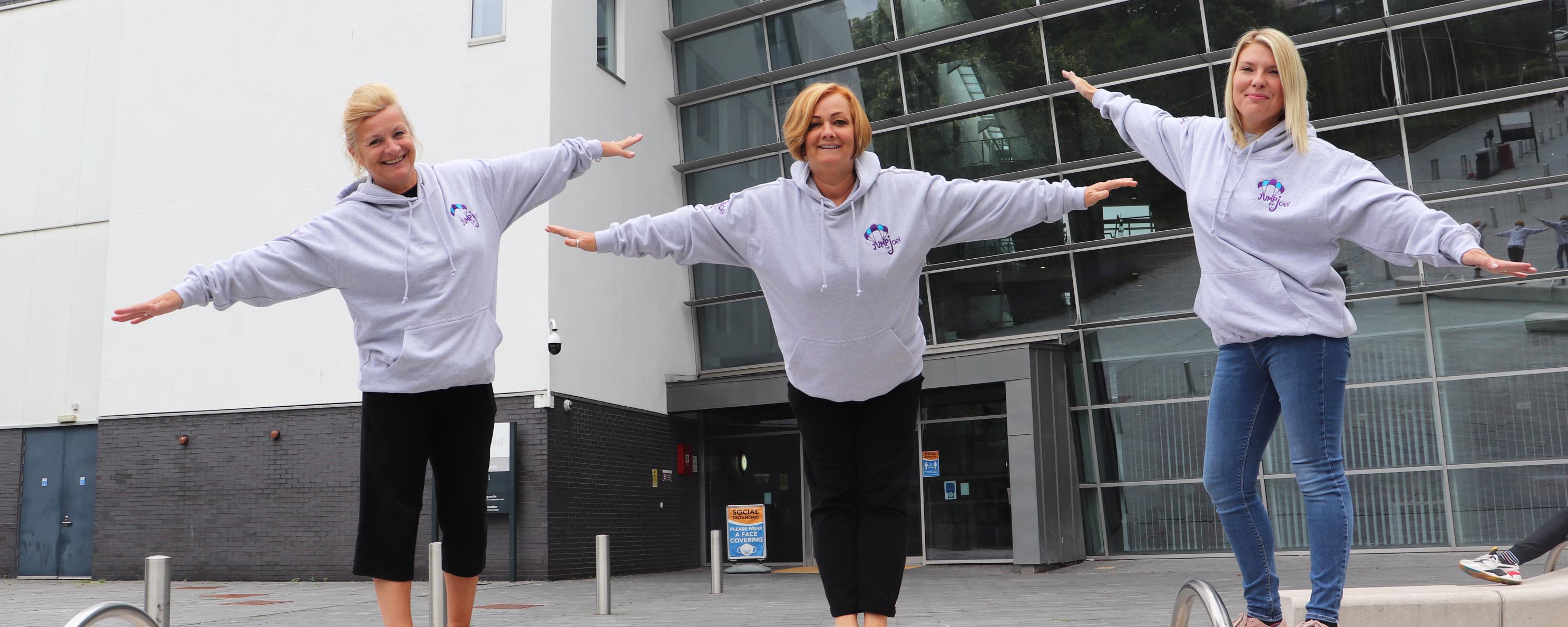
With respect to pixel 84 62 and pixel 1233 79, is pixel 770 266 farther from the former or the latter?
pixel 84 62

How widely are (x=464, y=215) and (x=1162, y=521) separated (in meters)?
14.0

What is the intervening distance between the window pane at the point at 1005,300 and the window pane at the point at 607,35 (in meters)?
5.99

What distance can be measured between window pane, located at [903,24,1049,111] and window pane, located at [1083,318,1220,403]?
12.8 ft

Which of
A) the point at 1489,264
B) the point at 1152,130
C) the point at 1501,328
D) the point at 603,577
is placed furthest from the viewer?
the point at 1501,328

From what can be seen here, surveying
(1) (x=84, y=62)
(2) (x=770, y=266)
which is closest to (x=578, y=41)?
(1) (x=84, y=62)

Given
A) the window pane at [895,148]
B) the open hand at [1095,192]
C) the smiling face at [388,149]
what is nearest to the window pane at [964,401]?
the window pane at [895,148]

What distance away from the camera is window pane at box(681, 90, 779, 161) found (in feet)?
60.0

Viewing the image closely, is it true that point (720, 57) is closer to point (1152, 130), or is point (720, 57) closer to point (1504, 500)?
point (1504, 500)

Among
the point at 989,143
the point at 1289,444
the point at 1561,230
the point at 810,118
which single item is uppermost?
the point at 989,143

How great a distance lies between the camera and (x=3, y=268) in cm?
1845

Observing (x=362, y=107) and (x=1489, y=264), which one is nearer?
(x=1489, y=264)

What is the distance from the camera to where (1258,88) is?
3521mm

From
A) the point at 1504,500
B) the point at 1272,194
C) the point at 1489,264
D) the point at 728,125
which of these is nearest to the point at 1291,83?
the point at 1272,194

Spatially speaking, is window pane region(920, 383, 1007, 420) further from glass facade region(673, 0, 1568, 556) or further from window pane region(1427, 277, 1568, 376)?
window pane region(1427, 277, 1568, 376)
